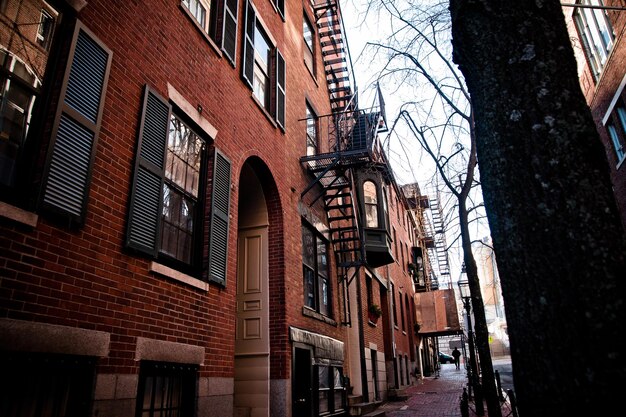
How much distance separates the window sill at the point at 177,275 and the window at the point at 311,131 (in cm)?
753

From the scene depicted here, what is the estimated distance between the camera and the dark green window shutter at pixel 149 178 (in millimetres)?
5105

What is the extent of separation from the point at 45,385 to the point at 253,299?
210 inches

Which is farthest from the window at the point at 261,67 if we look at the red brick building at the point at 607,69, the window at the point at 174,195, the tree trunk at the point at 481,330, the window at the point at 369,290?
the window at the point at 369,290

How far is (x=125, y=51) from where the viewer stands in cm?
535

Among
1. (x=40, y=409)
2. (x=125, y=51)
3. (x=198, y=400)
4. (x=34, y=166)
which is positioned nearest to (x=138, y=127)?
(x=125, y=51)

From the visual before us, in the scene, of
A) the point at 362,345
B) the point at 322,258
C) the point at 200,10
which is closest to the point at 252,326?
the point at 322,258

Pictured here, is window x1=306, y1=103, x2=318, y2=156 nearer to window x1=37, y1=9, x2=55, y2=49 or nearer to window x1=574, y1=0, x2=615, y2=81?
window x1=574, y1=0, x2=615, y2=81

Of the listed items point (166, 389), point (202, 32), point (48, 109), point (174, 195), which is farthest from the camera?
point (202, 32)

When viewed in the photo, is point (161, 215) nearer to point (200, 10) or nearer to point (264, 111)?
point (200, 10)

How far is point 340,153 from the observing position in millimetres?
11211

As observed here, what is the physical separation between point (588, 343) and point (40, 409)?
4.12 metres

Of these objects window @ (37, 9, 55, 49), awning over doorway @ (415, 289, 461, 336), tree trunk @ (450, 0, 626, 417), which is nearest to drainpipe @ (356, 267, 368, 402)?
window @ (37, 9, 55, 49)

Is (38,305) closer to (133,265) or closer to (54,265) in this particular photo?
(54,265)

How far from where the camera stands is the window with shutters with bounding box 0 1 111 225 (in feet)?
12.6
